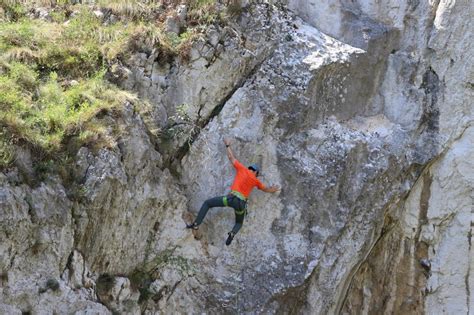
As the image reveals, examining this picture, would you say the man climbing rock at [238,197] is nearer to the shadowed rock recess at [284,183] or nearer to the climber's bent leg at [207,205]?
the climber's bent leg at [207,205]

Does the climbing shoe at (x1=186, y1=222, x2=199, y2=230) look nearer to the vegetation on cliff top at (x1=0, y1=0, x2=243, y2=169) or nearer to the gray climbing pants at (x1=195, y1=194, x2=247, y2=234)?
the gray climbing pants at (x1=195, y1=194, x2=247, y2=234)

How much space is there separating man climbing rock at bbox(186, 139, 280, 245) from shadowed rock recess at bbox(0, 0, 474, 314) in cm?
34

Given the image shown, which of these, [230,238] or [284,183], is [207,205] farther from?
[284,183]

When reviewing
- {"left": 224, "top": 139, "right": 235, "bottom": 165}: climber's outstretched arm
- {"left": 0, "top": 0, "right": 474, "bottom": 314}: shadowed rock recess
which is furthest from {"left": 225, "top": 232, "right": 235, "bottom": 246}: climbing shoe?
{"left": 224, "top": 139, "right": 235, "bottom": 165}: climber's outstretched arm

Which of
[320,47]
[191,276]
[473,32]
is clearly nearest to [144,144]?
[191,276]

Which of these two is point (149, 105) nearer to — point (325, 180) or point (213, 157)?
point (213, 157)

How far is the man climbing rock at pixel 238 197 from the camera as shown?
9375 mm

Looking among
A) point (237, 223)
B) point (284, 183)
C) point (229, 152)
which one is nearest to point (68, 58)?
point (229, 152)

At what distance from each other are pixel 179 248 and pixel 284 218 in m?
1.75

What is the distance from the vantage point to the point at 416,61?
36.9 ft

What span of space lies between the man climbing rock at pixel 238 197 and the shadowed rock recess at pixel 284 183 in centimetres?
34

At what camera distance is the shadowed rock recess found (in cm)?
851

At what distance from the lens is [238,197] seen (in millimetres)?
9352

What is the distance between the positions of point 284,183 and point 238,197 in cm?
110
